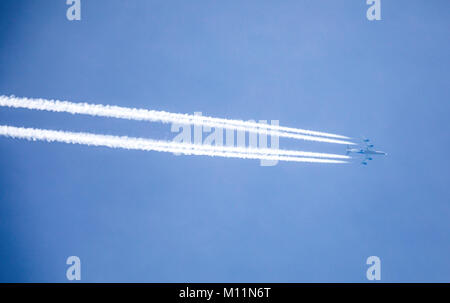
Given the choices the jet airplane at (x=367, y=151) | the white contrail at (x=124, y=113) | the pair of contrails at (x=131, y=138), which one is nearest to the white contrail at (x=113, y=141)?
the pair of contrails at (x=131, y=138)

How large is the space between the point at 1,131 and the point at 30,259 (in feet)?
9.38

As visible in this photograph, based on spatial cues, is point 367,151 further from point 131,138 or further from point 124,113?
point 124,113

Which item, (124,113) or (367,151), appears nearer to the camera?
(124,113)

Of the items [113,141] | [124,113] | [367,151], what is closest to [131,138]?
[113,141]

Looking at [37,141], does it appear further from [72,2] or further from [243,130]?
[243,130]

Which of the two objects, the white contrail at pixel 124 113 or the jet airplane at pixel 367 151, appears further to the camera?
the jet airplane at pixel 367 151

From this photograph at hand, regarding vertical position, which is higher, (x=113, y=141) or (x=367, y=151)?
(x=113, y=141)

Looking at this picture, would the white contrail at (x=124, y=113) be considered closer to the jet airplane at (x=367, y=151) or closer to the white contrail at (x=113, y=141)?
the white contrail at (x=113, y=141)

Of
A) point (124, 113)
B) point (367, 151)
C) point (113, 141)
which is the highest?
point (124, 113)
